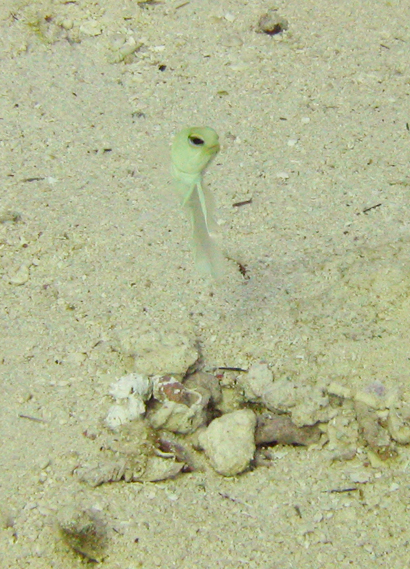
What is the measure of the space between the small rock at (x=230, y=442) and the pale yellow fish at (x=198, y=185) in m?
0.61

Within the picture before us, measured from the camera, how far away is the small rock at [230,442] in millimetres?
2453

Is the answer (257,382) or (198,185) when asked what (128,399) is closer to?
(257,382)

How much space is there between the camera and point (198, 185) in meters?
2.35

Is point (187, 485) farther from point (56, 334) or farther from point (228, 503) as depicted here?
point (56, 334)

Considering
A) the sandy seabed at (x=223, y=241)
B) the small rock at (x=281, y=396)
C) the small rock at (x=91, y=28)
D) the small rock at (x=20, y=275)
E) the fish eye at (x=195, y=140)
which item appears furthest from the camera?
the small rock at (x=91, y=28)

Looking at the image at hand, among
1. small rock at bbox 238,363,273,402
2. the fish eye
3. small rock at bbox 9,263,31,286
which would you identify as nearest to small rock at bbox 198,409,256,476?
small rock at bbox 238,363,273,402

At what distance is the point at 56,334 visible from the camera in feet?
9.48

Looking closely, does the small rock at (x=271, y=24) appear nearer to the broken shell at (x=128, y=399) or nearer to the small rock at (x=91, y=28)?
the small rock at (x=91, y=28)

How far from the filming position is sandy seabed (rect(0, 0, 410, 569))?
2.33 metres

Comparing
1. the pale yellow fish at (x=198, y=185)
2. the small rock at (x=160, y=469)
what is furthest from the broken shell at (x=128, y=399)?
the pale yellow fish at (x=198, y=185)

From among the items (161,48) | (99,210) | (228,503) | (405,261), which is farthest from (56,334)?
(161,48)

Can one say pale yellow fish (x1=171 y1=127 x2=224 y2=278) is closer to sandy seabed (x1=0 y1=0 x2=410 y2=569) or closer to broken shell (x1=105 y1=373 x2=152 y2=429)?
sandy seabed (x1=0 y1=0 x2=410 y2=569)

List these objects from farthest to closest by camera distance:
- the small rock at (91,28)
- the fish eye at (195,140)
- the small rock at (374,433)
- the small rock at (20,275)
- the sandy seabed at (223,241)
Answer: the small rock at (91,28) → the small rock at (20,275) → the small rock at (374,433) → the sandy seabed at (223,241) → the fish eye at (195,140)

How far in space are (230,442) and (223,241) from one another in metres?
1.21
